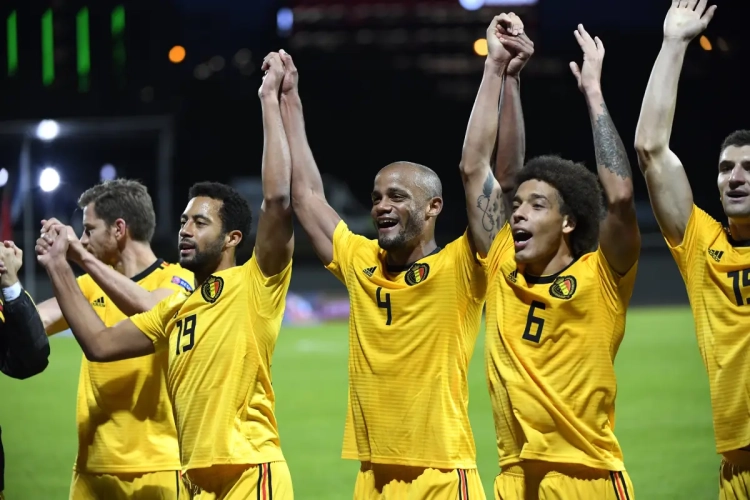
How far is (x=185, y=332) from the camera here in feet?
16.0

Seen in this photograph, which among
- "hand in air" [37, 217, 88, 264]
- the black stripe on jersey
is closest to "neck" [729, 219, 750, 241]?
"hand in air" [37, 217, 88, 264]

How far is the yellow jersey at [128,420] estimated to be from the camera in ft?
18.0

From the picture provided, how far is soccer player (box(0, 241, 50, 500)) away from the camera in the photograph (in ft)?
15.2

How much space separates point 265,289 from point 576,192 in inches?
61.3

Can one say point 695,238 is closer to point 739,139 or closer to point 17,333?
point 739,139

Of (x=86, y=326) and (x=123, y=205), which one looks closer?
(x=86, y=326)

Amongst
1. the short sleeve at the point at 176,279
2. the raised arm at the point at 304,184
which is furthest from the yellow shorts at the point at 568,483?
the short sleeve at the point at 176,279

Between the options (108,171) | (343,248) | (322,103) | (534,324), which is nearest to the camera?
(534,324)

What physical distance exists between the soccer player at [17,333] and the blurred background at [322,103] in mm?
13343

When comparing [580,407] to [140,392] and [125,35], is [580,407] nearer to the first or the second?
[140,392]

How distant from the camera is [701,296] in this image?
14.4 ft

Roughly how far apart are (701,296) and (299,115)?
6.99ft

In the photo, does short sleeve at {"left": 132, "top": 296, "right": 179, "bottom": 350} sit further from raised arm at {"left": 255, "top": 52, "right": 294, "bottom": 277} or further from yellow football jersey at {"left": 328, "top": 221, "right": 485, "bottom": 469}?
yellow football jersey at {"left": 328, "top": 221, "right": 485, "bottom": 469}

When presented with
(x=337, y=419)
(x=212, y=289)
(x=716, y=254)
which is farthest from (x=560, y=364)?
(x=337, y=419)
